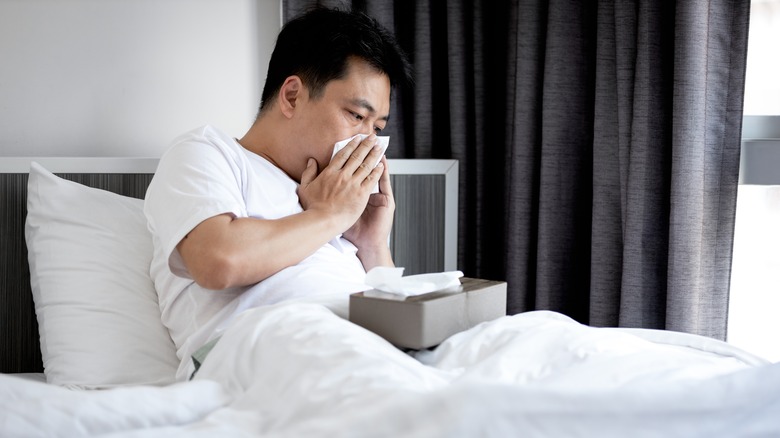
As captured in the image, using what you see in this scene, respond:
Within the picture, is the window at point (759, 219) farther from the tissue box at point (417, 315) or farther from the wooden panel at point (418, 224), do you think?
the tissue box at point (417, 315)

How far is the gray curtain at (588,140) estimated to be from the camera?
1.78m

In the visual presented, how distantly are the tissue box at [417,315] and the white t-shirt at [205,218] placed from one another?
0.30 m

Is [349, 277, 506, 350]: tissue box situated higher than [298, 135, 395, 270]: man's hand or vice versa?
[298, 135, 395, 270]: man's hand

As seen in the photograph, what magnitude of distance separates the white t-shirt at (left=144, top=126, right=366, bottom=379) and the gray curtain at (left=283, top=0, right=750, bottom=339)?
72 centimetres

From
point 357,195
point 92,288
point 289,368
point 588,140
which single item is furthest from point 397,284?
point 588,140

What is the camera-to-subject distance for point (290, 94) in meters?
1.66

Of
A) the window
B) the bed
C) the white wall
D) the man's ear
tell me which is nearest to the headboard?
the bed

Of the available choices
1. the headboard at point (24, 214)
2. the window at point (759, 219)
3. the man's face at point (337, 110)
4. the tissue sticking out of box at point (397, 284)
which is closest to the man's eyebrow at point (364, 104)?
the man's face at point (337, 110)

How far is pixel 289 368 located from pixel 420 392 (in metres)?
0.17

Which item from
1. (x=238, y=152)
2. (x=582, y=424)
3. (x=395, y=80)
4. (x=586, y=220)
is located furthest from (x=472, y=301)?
(x=586, y=220)

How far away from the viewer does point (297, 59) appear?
5.52 ft

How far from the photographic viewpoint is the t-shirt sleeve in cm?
131

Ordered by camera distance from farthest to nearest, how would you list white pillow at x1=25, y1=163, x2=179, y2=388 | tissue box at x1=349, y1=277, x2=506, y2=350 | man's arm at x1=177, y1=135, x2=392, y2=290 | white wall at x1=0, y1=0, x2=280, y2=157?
white wall at x1=0, y1=0, x2=280, y2=157
white pillow at x1=25, y1=163, x2=179, y2=388
man's arm at x1=177, y1=135, x2=392, y2=290
tissue box at x1=349, y1=277, x2=506, y2=350

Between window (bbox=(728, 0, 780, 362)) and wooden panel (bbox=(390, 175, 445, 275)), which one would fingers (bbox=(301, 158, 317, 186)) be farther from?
window (bbox=(728, 0, 780, 362))
